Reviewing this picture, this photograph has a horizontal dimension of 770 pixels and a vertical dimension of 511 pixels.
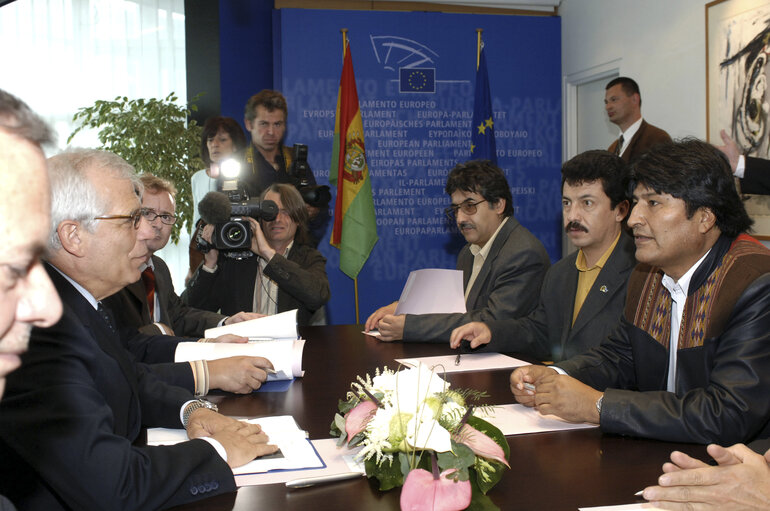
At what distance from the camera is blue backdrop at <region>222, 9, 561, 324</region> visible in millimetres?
6516

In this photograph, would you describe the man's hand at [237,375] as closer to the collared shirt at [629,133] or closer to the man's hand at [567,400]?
the man's hand at [567,400]

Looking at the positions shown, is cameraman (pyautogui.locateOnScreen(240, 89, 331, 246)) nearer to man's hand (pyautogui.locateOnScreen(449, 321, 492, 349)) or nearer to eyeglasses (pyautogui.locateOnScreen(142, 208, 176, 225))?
eyeglasses (pyautogui.locateOnScreen(142, 208, 176, 225))

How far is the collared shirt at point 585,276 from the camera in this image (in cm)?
292

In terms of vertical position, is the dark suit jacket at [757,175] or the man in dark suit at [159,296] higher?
the dark suit jacket at [757,175]

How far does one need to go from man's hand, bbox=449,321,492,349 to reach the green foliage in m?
4.12

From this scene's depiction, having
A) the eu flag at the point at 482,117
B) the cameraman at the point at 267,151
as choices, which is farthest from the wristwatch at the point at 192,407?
the eu flag at the point at 482,117

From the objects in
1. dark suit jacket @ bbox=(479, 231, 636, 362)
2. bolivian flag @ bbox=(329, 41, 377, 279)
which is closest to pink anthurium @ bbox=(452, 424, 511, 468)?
dark suit jacket @ bbox=(479, 231, 636, 362)

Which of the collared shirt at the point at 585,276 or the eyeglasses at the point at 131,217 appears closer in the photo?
the eyeglasses at the point at 131,217

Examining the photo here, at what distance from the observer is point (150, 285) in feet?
11.0

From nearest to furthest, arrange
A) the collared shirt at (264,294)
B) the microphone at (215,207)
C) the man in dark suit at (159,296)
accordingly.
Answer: the man in dark suit at (159,296), the microphone at (215,207), the collared shirt at (264,294)

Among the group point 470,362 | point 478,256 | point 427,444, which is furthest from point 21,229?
point 478,256

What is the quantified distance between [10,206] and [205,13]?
6703 mm

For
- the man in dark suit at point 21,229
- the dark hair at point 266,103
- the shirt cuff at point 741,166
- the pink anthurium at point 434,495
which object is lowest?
the pink anthurium at point 434,495

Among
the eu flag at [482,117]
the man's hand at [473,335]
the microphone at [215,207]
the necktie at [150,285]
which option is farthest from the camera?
the eu flag at [482,117]
